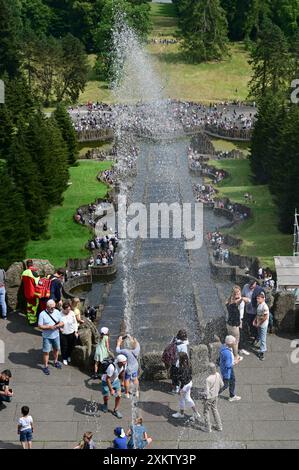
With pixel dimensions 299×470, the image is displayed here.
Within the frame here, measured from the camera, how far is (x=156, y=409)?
17.5 meters

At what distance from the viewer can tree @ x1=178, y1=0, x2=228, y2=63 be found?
399 feet

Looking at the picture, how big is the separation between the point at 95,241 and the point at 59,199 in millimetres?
9900

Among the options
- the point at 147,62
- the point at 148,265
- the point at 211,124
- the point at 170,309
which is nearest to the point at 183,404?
the point at 170,309

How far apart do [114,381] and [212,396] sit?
2.21m

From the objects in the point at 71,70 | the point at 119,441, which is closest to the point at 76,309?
the point at 119,441

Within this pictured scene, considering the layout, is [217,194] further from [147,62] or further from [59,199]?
[147,62]

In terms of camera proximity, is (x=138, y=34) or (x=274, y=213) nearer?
(x=274, y=213)

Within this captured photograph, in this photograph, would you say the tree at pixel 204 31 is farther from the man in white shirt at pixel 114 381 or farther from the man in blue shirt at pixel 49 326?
the man in white shirt at pixel 114 381

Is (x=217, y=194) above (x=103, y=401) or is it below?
below

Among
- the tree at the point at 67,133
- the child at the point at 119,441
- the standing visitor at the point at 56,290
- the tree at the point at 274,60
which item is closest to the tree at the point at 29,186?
the tree at the point at 67,133

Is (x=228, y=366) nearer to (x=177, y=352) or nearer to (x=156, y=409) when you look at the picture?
(x=177, y=352)

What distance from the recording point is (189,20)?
123062 millimetres

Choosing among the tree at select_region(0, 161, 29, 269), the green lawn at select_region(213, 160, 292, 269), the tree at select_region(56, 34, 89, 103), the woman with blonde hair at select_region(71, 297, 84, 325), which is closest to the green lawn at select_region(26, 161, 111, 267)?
the tree at select_region(0, 161, 29, 269)

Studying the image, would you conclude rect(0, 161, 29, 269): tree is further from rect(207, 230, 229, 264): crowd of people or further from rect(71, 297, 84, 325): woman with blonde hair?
rect(71, 297, 84, 325): woman with blonde hair
